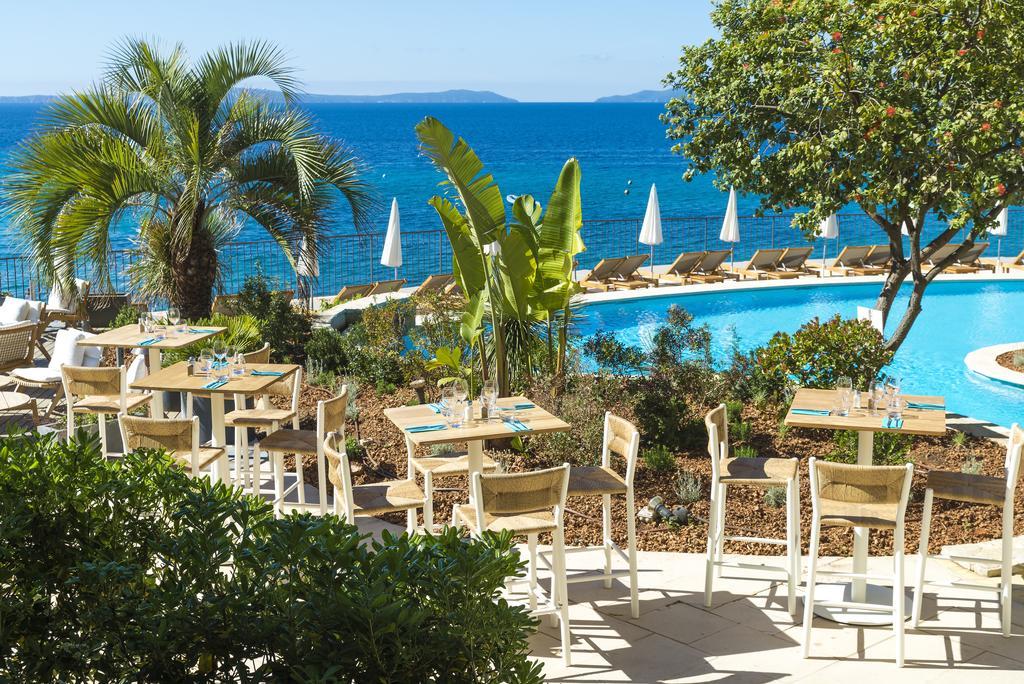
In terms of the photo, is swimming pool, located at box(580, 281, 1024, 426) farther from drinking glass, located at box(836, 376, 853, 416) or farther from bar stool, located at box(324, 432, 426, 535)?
bar stool, located at box(324, 432, 426, 535)

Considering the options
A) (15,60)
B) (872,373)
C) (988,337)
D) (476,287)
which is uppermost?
(15,60)

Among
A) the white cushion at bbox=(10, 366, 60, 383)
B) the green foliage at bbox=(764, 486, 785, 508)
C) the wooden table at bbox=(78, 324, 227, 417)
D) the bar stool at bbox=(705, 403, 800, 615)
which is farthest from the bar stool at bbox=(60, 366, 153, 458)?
the green foliage at bbox=(764, 486, 785, 508)

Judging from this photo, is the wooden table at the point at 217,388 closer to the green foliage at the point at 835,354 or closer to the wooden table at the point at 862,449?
the wooden table at the point at 862,449

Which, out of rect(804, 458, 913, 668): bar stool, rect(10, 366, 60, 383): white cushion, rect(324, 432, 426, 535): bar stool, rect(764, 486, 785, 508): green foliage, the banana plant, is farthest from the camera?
rect(10, 366, 60, 383): white cushion

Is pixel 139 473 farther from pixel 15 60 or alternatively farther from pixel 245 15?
pixel 15 60

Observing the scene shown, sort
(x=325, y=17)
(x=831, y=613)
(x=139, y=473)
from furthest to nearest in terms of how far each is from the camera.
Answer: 1. (x=325, y=17)
2. (x=831, y=613)
3. (x=139, y=473)

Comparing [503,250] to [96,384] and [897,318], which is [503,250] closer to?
[96,384]

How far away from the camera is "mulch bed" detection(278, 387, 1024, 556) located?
306 inches

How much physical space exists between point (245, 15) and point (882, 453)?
12349 centimetres

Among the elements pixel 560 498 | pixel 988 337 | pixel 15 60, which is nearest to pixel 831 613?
pixel 560 498

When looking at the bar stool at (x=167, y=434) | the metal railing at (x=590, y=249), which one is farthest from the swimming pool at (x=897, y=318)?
the metal railing at (x=590, y=249)

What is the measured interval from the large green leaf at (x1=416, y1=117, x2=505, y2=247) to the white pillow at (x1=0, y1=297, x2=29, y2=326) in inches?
299

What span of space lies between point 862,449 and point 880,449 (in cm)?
209

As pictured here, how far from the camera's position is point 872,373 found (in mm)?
10031
